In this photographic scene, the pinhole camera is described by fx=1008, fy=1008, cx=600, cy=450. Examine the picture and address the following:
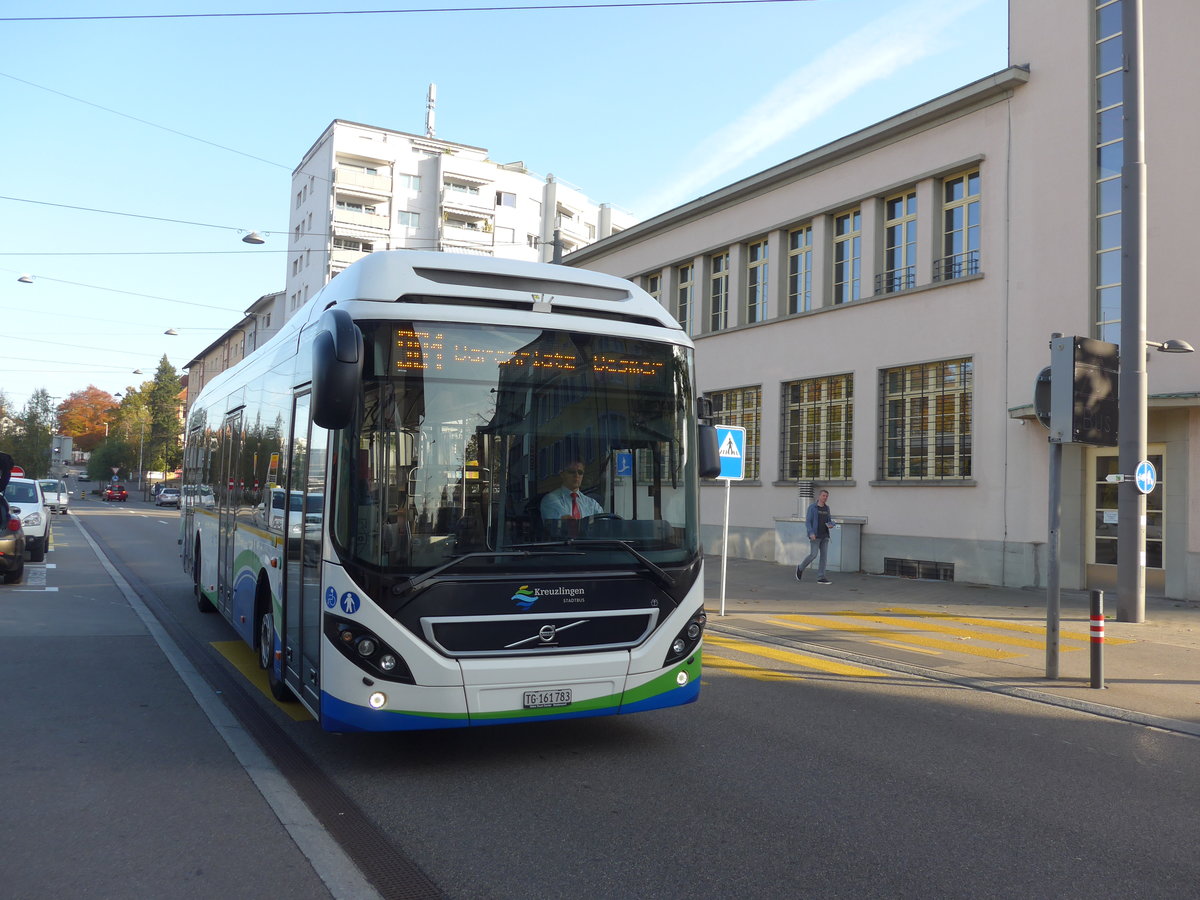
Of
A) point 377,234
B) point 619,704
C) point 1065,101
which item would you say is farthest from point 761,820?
point 377,234

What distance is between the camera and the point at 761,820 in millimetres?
4871

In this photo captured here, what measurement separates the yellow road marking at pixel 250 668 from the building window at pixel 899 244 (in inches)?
583

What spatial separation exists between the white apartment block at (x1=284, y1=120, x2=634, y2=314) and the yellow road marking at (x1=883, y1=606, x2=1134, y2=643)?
49838 mm

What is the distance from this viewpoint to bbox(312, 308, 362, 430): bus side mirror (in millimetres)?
5164

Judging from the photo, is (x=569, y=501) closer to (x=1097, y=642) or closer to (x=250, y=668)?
(x=250, y=668)

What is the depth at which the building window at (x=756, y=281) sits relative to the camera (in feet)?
80.5

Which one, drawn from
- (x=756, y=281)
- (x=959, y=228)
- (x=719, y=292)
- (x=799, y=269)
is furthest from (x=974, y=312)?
(x=719, y=292)

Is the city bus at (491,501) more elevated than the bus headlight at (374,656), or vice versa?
the city bus at (491,501)

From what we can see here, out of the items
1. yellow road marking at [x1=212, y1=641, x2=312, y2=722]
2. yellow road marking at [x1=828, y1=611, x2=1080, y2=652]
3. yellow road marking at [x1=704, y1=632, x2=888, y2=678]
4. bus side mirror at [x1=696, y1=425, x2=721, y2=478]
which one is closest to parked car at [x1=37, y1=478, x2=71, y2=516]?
yellow road marking at [x1=212, y1=641, x2=312, y2=722]

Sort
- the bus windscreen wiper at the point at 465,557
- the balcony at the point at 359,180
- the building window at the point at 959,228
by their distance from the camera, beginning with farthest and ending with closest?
the balcony at the point at 359,180 < the building window at the point at 959,228 < the bus windscreen wiper at the point at 465,557

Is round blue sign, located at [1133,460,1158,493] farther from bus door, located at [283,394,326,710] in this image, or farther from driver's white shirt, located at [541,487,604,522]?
bus door, located at [283,394,326,710]

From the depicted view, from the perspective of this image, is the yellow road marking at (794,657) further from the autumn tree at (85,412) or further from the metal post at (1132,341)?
the autumn tree at (85,412)

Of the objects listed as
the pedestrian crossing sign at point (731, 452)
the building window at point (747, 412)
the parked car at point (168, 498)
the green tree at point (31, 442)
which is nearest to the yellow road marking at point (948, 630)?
the pedestrian crossing sign at point (731, 452)

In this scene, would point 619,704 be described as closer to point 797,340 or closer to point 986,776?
point 986,776
